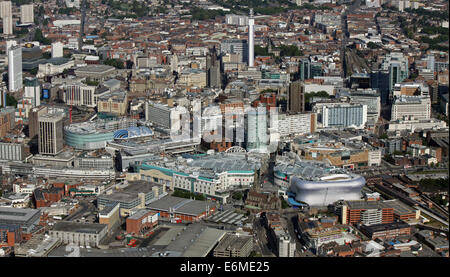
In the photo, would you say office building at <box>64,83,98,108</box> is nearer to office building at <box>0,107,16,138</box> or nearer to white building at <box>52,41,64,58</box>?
office building at <box>0,107,16,138</box>

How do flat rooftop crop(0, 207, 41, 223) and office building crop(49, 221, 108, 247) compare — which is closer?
office building crop(49, 221, 108, 247)

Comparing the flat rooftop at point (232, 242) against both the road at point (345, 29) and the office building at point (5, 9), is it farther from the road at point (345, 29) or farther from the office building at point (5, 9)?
the office building at point (5, 9)

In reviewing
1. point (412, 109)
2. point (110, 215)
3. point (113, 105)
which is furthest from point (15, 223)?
point (412, 109)

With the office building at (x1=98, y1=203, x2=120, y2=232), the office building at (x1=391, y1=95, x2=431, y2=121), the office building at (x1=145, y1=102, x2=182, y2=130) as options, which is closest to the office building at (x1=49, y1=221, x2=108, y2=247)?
the office building at (x1=98, y1=203, x2=120, y2=232)

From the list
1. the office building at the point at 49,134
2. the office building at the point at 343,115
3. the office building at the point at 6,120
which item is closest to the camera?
the office building at the point at 49,134

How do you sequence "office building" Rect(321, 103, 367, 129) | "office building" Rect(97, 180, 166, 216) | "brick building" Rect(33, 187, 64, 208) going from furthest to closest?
"office building" Rect(321, 103, 367, 129)
"brick building" Rect(33, 187, 64, 208)
"office building" Rect(97, 180, 166, 216)

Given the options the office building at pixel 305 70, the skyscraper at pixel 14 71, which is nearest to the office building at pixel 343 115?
the office building at pixel 305 70
